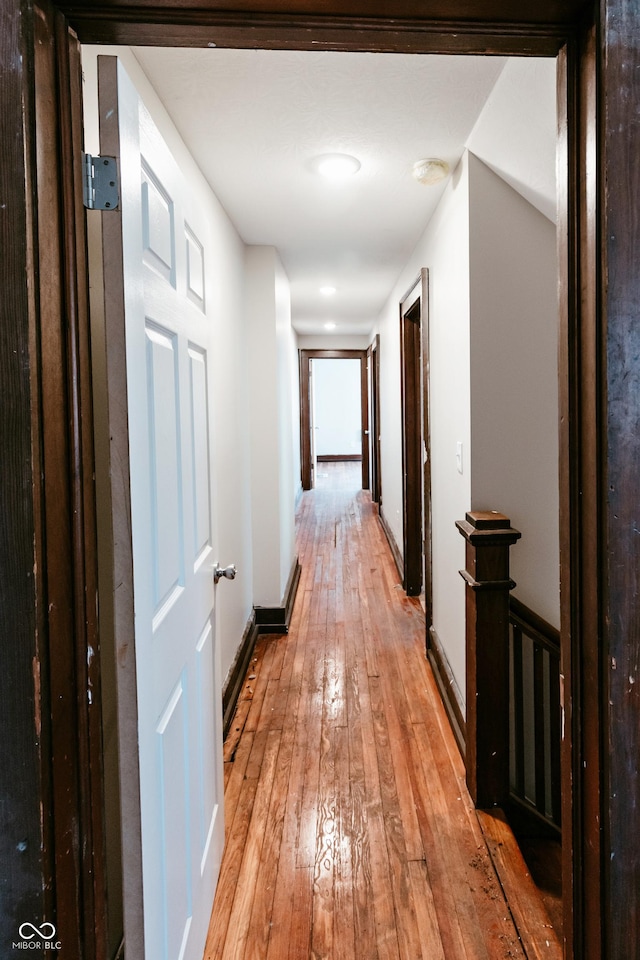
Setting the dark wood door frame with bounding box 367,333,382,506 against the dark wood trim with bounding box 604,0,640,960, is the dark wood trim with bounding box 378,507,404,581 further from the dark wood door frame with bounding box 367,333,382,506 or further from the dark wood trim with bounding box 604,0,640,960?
the dark wood trim with bounding box 604,0,640,960

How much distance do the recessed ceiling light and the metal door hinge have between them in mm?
1500

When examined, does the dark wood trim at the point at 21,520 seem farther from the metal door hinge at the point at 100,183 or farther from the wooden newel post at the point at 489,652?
the wooden newel post at the point at 489,652

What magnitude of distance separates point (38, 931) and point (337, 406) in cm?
1250

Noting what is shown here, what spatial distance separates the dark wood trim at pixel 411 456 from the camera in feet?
13.3

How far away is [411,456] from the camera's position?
4.16 metres

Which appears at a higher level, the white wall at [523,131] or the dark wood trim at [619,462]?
the white wall at [523,131]

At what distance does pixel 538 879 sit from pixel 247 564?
6.96ft

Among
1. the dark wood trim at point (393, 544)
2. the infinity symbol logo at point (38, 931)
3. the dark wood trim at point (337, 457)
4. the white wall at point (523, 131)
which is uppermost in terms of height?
the white wall at point (523, 131)

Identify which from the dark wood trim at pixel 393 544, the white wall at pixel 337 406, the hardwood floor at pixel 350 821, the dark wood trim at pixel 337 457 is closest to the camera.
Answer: the hardwood floor at pixel 350 821

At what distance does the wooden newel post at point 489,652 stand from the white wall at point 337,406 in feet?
35.3

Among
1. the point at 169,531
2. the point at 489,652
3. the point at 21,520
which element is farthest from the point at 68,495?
the point at 489,652

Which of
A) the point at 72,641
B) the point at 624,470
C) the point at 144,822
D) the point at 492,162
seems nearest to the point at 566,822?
the point at 624,470

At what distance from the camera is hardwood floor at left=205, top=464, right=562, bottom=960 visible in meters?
1.51

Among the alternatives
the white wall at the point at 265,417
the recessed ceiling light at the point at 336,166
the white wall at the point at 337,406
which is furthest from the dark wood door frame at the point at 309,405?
the recessed ceiling light at the point at 336,166
